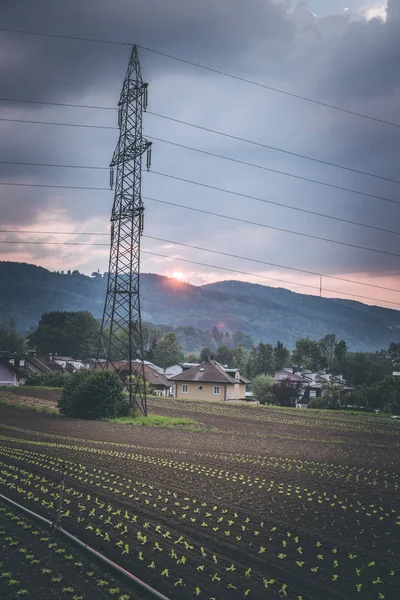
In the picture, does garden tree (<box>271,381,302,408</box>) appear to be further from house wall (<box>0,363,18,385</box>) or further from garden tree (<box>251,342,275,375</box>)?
garden tree (<box>251,342,275,375</box>)

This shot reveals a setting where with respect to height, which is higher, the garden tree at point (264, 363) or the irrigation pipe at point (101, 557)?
the garden tree at point (264, 363)

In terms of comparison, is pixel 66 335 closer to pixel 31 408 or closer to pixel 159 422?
pixel 31 408

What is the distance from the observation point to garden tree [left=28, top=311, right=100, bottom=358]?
15788cm

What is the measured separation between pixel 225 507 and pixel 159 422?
29147mm

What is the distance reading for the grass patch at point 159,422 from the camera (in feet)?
149

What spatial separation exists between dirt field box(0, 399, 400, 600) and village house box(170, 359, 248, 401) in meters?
49.3

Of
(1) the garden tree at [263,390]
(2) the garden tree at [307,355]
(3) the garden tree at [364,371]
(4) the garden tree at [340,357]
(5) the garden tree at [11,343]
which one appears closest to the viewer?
(1) the garden tree at [263,390]

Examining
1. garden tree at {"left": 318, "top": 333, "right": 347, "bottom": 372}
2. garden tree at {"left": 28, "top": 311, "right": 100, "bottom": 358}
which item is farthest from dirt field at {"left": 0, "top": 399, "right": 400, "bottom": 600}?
garden tree at {"left": 318, "top": 333, "right": 347, "bottom": 372}

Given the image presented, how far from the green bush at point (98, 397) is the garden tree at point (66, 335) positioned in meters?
113

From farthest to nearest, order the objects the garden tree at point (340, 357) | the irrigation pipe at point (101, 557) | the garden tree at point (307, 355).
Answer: the garden tree at point (307, 355) → the garden tree at point (340, 357) → the irrigation pipe at point (101, 557)

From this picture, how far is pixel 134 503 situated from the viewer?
18.1m

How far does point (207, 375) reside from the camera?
8812cm

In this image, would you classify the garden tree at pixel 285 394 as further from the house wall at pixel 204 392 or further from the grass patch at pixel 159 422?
the grass patch at pixel 159 422

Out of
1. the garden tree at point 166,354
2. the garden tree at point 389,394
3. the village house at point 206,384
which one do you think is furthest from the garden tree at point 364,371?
the garden tree at point 166,354
